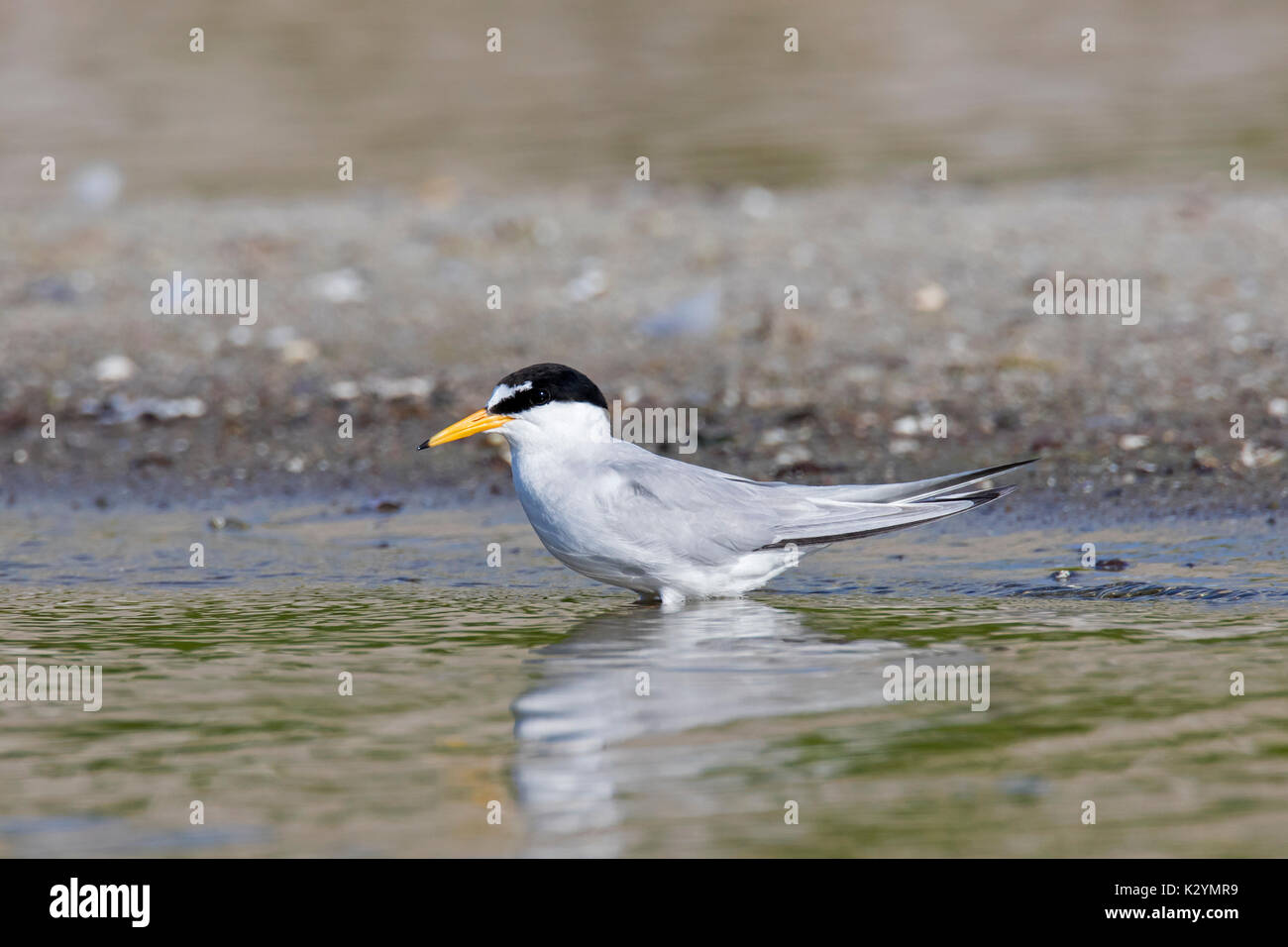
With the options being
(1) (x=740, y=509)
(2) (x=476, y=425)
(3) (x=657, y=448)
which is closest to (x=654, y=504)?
(1) (x=740, y=509)

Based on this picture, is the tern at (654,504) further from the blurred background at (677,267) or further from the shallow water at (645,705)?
the blurred background at (677,267)

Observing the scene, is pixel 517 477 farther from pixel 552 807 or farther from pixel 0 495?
pixel 0 495

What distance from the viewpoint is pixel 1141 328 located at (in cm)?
1066

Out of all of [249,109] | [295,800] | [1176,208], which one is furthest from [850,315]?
[249,109]

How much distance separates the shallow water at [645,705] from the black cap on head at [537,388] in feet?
2.44

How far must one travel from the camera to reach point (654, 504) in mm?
6801

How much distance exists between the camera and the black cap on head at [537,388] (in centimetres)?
690

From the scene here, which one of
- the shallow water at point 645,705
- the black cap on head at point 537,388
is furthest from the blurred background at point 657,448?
the black cap on head at point 537,388

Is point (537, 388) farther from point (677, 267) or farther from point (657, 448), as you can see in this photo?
point (677, 267)

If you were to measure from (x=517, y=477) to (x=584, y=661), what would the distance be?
Result: 3.51 feet

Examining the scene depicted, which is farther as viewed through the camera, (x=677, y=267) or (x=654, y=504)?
(x=677, y=267)

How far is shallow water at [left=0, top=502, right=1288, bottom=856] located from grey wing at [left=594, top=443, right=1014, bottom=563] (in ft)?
0.88

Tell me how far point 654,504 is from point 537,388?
0.62 meters

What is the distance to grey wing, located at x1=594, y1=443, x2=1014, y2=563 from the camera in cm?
679
